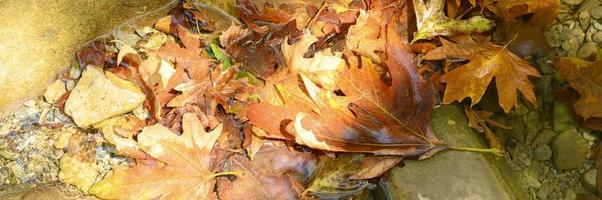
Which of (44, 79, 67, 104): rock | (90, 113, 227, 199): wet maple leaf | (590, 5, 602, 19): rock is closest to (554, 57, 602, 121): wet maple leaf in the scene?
(590, 5, 602, 19): rock

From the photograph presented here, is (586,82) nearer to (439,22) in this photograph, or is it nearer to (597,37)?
(597,37)

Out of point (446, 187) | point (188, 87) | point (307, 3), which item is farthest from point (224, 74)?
point (446, 187)

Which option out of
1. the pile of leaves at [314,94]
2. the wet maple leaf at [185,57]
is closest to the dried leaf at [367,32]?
the pile of leaves at [314,94]

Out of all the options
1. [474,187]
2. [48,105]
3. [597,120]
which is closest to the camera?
[474,187]

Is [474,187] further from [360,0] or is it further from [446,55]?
[360,0]

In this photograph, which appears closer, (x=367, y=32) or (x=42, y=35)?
(x=367, y=32)

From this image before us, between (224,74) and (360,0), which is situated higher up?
(360,0)

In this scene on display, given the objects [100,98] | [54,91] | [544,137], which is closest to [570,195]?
[544,137]
